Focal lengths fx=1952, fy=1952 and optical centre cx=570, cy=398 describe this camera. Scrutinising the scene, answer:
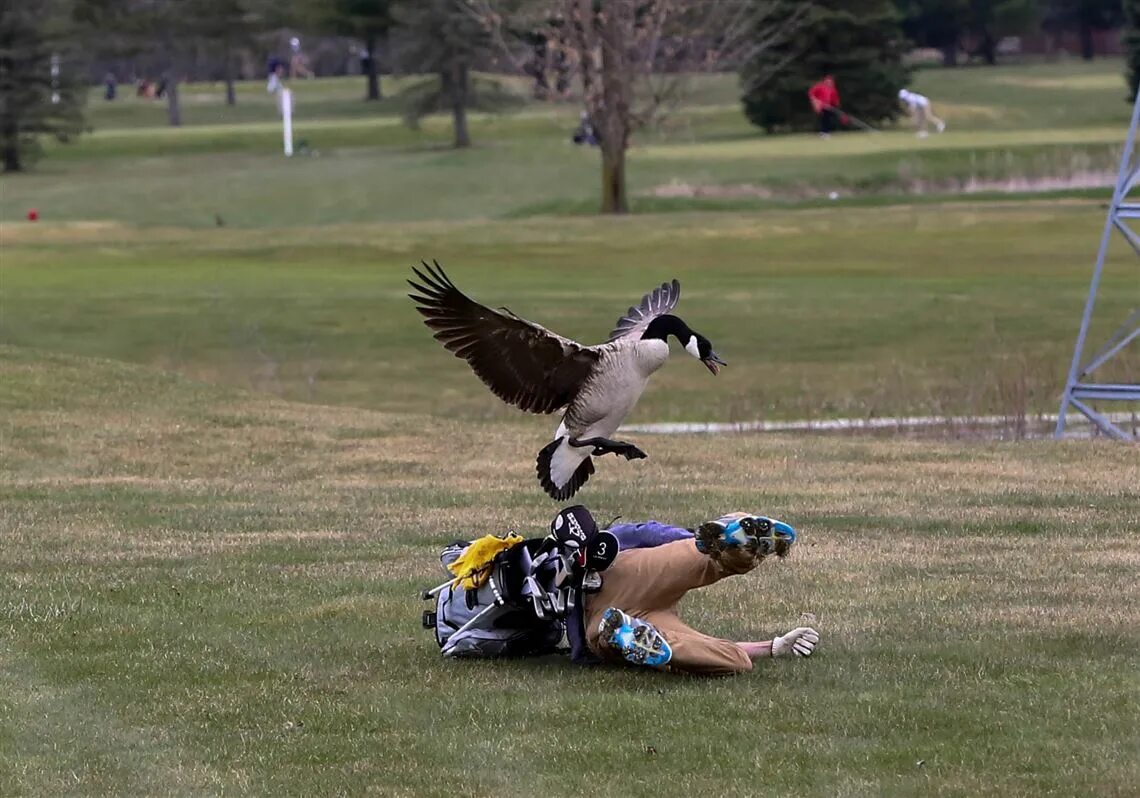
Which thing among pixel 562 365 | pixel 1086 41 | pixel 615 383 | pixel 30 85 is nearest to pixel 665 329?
pixel 615 383

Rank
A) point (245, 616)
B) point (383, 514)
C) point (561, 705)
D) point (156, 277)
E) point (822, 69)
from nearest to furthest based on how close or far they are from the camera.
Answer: point (561, 705)
point (245, 616)
point (383, 514)
point (156, 277)
point (822, 69)

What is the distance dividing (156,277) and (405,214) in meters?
16.3

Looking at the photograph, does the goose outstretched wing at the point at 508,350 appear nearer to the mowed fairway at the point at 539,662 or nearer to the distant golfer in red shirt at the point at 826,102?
the mowed fairway at the point at 539,662

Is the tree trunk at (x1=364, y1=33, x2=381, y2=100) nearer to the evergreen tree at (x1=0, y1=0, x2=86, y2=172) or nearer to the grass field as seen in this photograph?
the evergreen tree at (x1=0, y1=0, x2=86, y2=172)

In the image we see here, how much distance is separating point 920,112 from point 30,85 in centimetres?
3055

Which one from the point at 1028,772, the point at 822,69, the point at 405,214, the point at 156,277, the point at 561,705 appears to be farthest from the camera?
the point at 822,69

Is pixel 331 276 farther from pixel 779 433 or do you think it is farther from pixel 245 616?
pixel 245 616

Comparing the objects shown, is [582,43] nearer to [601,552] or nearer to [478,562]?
[478,562]

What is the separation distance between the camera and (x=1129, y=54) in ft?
247

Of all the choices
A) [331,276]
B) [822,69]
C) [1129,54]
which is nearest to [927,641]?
[331,276]

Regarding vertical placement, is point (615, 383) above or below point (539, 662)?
above

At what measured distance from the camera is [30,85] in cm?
6606

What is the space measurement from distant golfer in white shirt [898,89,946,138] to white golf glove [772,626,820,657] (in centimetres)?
5565

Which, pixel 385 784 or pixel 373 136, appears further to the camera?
pixel 373 136
